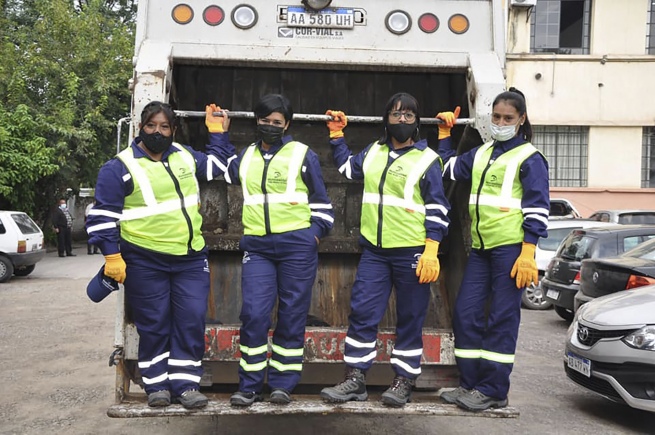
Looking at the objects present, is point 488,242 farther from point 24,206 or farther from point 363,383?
point 24,206

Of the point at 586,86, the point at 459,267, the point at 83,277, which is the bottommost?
the point at 83,277

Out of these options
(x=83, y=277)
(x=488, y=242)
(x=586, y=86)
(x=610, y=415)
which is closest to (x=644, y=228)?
(x=610, y=415)

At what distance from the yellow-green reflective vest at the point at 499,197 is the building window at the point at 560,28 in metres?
17.5

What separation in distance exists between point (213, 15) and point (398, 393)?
2.22 meters

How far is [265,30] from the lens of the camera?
3.98 metres

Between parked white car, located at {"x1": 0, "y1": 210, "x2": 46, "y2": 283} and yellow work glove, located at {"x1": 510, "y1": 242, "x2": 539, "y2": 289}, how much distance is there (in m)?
12.1

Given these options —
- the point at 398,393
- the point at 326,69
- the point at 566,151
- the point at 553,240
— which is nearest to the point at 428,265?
the point at 398,393

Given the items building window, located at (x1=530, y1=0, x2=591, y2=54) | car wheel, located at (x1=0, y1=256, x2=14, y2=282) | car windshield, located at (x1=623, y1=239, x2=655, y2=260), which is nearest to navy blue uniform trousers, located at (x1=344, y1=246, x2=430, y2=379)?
car windshield, located at (x1=623, y1=239, x2=655, y2=260)

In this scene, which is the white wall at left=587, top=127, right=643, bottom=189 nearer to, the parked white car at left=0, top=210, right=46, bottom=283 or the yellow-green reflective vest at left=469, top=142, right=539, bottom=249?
the parked white car at left=0, top=210, right=46, bottom=283

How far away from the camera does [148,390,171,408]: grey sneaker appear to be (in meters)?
3.47

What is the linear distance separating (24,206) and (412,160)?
17476mm

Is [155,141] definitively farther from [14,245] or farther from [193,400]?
[14,245]

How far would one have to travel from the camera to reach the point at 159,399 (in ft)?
11.4

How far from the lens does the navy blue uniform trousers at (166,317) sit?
11.7ft
